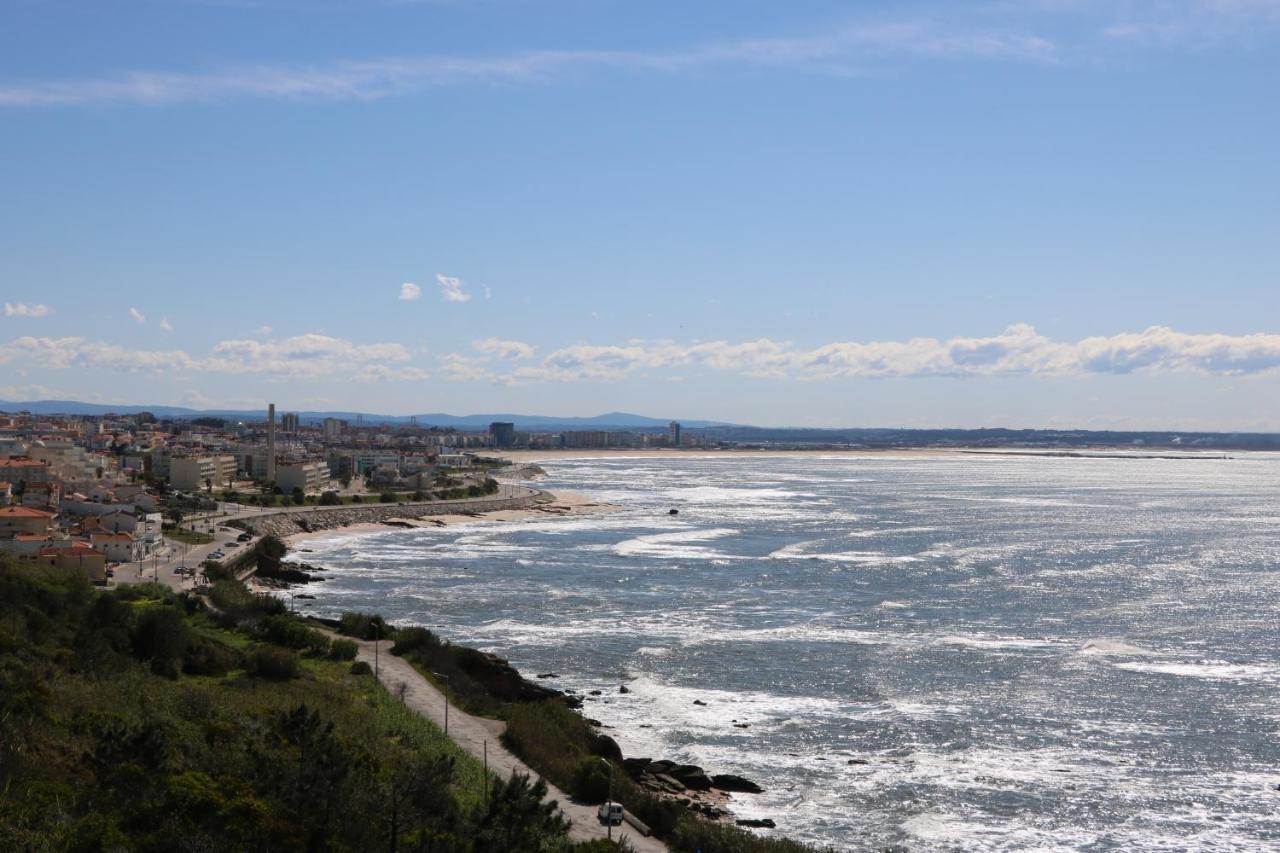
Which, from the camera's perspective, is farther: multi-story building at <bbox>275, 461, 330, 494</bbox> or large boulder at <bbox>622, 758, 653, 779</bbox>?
multi-story building at <bbox>275, 461, 330, 494</bbox>

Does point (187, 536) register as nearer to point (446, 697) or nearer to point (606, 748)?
point (446, 697)

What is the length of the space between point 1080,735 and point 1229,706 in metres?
4.75

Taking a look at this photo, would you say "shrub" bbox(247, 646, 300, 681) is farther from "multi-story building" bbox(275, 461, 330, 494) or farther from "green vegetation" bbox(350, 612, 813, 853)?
"multi-story building" bbox(275, 461, 330, 494)

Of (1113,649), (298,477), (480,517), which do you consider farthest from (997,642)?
(298,477)

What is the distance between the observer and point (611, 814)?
18.2m

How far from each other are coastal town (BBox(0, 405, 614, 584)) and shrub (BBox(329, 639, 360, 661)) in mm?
12215

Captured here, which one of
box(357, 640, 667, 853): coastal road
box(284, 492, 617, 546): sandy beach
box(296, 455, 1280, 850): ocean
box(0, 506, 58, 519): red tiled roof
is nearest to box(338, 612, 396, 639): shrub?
box(357, 640, 667, 853): coastal road

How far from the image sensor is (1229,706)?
2683 cm

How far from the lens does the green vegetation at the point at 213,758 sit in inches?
569

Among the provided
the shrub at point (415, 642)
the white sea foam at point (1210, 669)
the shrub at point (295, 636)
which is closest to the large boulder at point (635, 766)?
the shrub at point (415, 642)

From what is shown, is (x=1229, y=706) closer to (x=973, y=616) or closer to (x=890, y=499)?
(x=973, y=616)

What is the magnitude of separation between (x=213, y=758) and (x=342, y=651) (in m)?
12.1

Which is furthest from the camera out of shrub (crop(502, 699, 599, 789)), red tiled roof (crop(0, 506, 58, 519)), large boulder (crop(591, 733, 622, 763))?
red tiled roof (crop(0, 506, 58, 519))

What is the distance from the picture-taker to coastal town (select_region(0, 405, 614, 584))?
4256 cm
